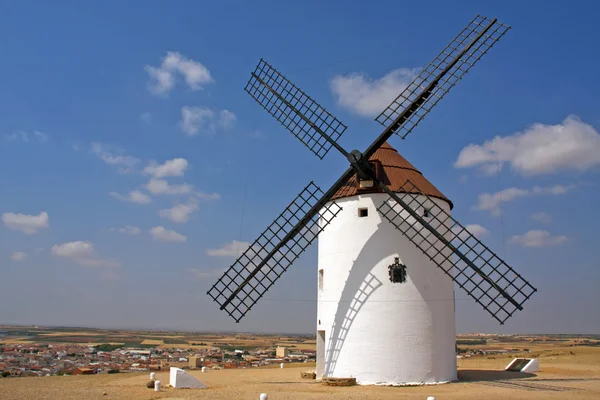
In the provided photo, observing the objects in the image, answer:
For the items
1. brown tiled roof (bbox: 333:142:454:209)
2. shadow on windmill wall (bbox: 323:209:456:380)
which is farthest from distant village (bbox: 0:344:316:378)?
brown tiled roof (bbox: 333:142:454:209)

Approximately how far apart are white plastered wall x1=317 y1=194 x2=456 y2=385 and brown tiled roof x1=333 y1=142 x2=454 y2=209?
450 millimetres

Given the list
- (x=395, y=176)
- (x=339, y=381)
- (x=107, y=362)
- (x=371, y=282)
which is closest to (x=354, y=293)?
(x=371, y=282)

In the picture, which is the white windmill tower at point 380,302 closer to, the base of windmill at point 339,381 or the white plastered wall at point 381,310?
the white plastered wall at point 381,310

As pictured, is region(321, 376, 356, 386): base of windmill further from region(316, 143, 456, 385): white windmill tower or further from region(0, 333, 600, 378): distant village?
region(0, 333, 600, 378): distant village

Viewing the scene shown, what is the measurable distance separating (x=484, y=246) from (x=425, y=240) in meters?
1.73

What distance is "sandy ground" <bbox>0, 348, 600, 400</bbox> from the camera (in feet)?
42.1

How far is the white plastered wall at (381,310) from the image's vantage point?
601 inches

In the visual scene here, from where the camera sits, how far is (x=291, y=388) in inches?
572

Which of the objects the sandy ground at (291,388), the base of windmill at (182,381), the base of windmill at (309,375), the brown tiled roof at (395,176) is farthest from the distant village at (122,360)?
the brown tiled roof at (395,176)

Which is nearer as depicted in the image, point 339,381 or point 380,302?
point 339,381

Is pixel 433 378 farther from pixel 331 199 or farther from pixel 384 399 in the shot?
pixel 331 199

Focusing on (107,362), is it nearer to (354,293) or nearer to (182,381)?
(182,381)

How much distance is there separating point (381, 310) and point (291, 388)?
138 inches

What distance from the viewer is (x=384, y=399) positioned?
12.3 meters
